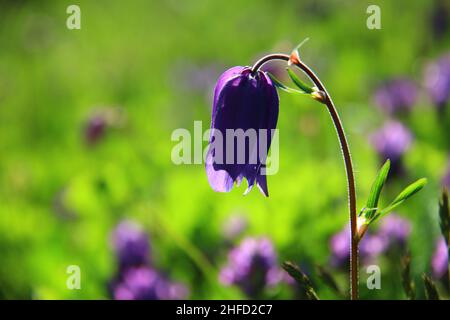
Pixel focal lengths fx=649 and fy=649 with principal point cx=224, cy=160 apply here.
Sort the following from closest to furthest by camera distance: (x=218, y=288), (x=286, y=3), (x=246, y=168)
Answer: (x=246, y=168), (x=218, y=288), (x=286, y=3)

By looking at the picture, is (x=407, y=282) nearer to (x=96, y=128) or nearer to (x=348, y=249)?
(x=348, y=249)

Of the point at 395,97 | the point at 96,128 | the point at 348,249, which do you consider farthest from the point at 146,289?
the point at 395,97

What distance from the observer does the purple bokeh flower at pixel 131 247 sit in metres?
2.46

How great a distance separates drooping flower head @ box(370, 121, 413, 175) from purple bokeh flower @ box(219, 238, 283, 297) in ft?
2.61

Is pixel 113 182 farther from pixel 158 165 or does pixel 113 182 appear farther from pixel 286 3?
pixel 286 3

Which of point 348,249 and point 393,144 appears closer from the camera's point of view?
point 348,249

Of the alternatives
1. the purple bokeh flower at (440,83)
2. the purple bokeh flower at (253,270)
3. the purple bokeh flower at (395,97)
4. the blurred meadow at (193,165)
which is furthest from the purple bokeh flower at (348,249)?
the purple bokeh flower at (395,97)

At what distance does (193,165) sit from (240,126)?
2.20m

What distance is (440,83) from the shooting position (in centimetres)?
313

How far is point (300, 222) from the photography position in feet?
8.28

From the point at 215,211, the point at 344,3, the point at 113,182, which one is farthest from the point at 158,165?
the point at 344,3

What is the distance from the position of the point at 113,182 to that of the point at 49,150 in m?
1.26

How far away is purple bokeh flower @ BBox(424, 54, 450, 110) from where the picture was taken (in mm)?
3078

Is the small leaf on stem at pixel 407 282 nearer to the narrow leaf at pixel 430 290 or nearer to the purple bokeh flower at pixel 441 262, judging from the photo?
the narrow leaf at pixel 430 290
